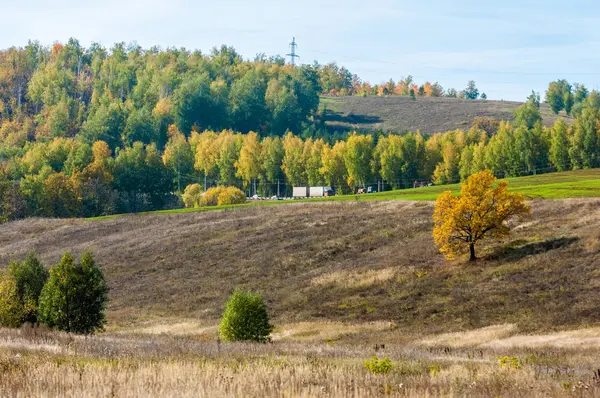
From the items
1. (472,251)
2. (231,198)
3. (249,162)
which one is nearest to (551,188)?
(472,251)

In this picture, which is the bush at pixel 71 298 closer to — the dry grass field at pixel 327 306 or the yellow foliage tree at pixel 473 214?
the dry grass field at pixel 327 306

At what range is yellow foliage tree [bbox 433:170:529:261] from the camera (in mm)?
68875

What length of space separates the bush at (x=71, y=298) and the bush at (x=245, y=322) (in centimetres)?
730

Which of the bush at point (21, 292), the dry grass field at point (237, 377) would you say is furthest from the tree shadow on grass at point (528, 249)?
Result: the dry grass field at point (237, 377)

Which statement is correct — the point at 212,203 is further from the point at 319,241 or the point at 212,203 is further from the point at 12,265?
the point at 12,265

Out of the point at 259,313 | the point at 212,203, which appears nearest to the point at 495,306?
the point at 259,313

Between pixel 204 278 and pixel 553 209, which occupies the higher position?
pixel 553 209

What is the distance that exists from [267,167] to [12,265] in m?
148

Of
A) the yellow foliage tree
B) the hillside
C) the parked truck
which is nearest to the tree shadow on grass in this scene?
the hillside

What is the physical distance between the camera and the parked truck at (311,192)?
182m

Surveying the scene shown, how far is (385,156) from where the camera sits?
173625 mm

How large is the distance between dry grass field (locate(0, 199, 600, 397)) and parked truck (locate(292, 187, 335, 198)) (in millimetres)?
63037

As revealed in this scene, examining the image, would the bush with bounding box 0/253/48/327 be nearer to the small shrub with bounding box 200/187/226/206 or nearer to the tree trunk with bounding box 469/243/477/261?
the tree trunk with bounding box 469/243/477/261

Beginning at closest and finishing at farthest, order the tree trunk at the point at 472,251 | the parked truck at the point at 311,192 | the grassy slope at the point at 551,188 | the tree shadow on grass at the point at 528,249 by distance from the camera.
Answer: the tree shadow on grass at the point at 528,249 → the tree trunk at the point at 472,251 → the grassy slope at the point at 551,188 → the parked truck at the point at 311,192
